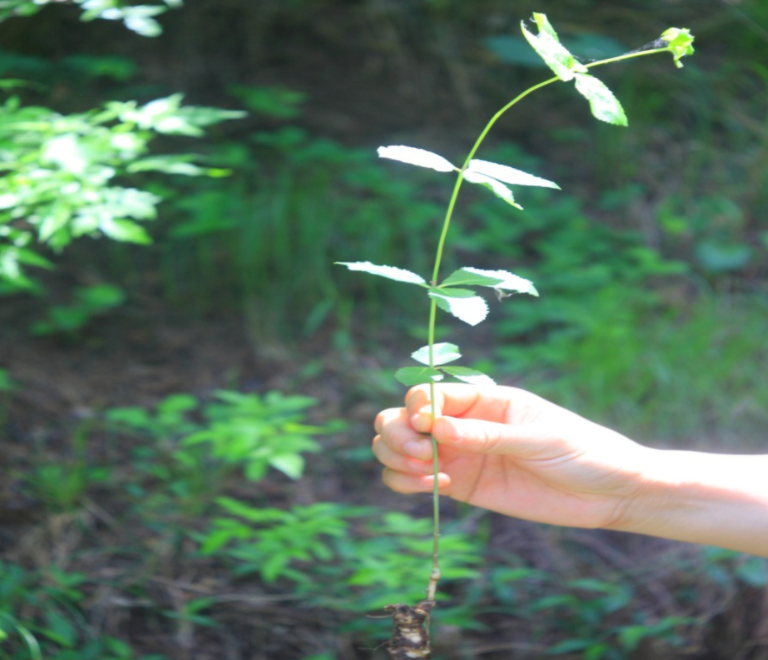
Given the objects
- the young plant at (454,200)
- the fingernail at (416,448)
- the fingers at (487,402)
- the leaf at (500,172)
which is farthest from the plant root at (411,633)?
the leaf at (500,172)

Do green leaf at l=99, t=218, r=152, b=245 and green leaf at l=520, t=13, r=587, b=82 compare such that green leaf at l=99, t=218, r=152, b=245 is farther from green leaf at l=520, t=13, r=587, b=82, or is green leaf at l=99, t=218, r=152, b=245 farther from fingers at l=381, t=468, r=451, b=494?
green leaf at l=520, t=13, r=587, b=82

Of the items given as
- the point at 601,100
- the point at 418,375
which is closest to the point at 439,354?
the point at 418,375

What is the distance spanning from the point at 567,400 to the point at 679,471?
1368mm

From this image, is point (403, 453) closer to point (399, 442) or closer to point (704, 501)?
point (399, 442)

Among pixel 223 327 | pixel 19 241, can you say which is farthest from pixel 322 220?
pixel 19 241

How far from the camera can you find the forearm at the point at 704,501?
1424 mm

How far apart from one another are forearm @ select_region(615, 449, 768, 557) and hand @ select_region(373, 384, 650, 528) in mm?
31

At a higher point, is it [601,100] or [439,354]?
[601,100]

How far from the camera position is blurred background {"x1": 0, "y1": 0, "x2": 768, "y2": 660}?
1.96 metres

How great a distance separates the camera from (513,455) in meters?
1.34

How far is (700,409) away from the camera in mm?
2846

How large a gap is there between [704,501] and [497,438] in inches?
17.0

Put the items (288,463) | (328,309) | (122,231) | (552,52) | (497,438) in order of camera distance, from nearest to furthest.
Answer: (552,52)
(497,438)
(122,231)
(288,463)
(328,309)

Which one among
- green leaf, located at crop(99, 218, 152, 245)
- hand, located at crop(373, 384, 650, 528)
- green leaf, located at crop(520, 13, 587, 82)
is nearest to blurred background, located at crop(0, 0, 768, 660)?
green leaf, located at crop(99, 218, 152, 245)
